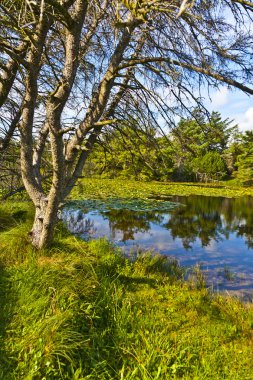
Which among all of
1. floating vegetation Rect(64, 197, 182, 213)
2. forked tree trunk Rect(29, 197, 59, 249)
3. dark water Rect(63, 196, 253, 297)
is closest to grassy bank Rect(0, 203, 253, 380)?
forked tree trunk Rect(29, 197, 59, 249)

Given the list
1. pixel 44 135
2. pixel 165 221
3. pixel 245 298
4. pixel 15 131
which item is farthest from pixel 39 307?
pixel 165 221

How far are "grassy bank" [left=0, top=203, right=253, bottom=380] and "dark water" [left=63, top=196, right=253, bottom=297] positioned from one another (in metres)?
2.23

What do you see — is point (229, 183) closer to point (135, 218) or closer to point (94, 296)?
point (135, 218)

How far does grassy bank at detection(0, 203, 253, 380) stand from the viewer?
237 centimetres

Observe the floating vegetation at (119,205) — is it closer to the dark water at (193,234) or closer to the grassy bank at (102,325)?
the dark water at (193,234)

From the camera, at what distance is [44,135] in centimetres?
450

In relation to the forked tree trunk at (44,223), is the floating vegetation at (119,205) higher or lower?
lower

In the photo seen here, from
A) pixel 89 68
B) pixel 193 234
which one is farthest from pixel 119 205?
pixel 89 68

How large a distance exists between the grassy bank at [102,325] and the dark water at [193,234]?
2.23 metres

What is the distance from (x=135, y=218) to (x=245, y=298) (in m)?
7.25

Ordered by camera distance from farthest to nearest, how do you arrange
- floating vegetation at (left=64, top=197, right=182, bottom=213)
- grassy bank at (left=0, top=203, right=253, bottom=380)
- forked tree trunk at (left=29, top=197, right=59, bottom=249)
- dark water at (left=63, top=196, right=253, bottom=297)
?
1. floating vegetation at (left=64, top=197, right=182, bottom=213)
2. dark water at (left=63, top=196, right=253, bottom=297)
3. forked tree trunk at (left=29, top=197, right=59, bottom=249)
4. grassy bank at (left=0, top=203, right=253, bottom=380)

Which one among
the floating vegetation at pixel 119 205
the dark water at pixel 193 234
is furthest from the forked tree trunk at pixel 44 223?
the floating vegetation at pixel 119 205

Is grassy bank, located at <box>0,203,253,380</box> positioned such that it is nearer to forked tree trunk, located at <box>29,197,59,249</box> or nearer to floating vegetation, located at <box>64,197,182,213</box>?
forked tree trunk, located at <box>29,197,59,249</box>

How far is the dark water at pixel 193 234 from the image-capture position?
6709mm
